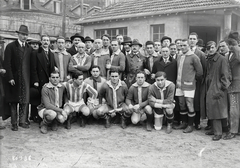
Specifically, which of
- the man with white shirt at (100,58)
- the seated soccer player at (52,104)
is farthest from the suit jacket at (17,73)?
the man with white shirt at (100,58)

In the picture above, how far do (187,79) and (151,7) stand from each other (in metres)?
8.38

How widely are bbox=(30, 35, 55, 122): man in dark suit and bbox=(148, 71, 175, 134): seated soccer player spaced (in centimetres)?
231

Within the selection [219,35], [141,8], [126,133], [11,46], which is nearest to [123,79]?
[126,133]

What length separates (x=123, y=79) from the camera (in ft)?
22.6

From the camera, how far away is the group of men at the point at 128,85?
542 centimetres

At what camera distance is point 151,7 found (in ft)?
43.8

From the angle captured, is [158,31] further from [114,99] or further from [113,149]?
[113,149]

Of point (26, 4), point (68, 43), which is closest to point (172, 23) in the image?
point (68, 43)

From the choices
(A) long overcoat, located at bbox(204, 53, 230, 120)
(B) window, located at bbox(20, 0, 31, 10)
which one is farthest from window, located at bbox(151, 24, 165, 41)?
(B) window, located at bbox(20, 0, 31, 10)

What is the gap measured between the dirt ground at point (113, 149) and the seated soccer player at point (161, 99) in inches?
10.7

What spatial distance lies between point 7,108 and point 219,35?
29.5ft

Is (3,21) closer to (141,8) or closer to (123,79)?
(141,8)

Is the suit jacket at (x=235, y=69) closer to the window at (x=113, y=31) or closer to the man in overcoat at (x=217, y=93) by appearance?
the man in overcoat at (x=217, y=93)

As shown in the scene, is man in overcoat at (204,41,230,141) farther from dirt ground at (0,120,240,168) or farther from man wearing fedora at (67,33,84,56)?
man wearing fedora at (67,33,84,56)
